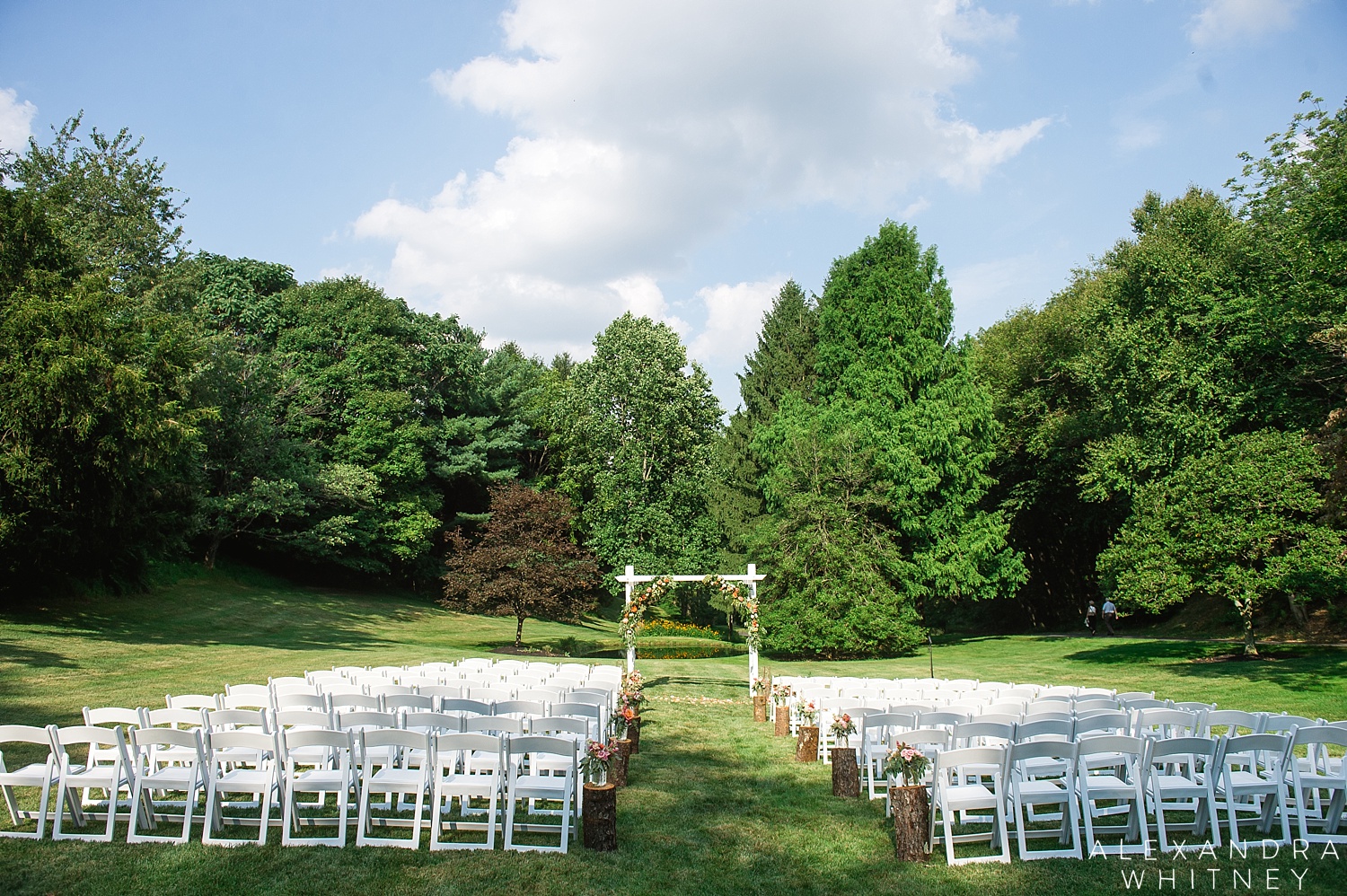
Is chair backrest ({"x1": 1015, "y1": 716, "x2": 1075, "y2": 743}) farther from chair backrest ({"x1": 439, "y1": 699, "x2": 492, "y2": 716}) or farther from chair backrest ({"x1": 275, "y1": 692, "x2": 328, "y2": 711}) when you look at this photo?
chair backrest ({"x1": 275, "y1": 692, "x2": 328, "y2": 711})

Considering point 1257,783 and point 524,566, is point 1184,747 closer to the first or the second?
point 1257,783

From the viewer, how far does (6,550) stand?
2136 cm

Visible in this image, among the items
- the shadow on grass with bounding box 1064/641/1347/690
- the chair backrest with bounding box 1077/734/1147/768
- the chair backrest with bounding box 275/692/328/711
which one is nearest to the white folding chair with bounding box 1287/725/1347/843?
the chair backrest with bounding box 1077/734/1147/768

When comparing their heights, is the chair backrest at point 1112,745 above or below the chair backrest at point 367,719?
above

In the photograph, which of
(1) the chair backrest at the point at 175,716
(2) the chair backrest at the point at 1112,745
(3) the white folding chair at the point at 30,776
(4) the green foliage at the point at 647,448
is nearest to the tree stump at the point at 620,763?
(1) the chair backrest at the point at 175,716

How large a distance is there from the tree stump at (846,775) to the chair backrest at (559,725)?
2.61 meters

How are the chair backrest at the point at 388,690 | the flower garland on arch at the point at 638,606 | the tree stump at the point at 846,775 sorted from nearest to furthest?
1. the tree stump at the point at 846,775
2. the chair backrest at the point at 388,690
3. the flower garland on arch at the point at 638,606

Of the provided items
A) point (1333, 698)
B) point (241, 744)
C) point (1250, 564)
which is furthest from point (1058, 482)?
point (241, 744)

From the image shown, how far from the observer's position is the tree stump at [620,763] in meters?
8.20

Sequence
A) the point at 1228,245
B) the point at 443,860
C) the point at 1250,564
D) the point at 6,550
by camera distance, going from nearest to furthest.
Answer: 1. the point at 443,860
2. the point at 1250,564
3. the point at 6,550
4. the point at 1228,245

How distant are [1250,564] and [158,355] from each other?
27.4 metres

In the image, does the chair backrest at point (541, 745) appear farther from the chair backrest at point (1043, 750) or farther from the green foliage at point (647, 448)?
the green foliage at point (647, 448)

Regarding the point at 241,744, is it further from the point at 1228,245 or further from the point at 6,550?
the point at 1228,245

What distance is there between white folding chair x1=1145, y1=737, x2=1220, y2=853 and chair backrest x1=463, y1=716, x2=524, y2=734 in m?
5.02
